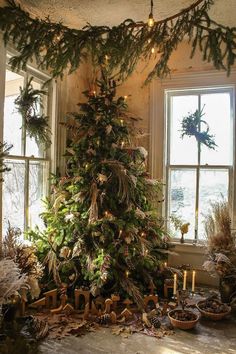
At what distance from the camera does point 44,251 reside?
2.75m

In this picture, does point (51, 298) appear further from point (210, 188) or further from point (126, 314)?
point (210, 188)

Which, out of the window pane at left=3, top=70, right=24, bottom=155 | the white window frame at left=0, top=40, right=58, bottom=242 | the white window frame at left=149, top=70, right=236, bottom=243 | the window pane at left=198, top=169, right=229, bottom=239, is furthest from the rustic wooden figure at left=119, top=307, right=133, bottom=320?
the window pane at left=3, top=70, right=24, bottom=155

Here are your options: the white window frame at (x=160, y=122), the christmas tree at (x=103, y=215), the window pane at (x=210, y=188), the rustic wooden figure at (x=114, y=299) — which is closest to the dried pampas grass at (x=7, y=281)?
the christmas tree at (x=103, y=215)

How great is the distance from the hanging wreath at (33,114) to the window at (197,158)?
138 cm

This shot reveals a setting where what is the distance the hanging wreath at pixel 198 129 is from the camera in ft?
10.9

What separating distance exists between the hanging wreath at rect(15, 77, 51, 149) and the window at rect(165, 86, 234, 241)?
4.53 feet

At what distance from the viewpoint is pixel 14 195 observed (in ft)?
8.84

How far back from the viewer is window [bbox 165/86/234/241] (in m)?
3.28

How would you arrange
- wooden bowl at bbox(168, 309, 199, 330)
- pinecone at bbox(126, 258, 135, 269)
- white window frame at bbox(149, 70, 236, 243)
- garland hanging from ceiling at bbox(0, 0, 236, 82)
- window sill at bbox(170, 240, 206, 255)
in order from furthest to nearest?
1. white window frame at bbox(149, 70, 236, 243)
2. window sill at bbox(170, 240, 206, 255)
3. pinecone at bbox(126, 258, 135, 269)
4. wooden bowl at bbox(168, 309, 199, 330)
5. garland hanging from ceiling at bbox(0, 0, 236, 82)

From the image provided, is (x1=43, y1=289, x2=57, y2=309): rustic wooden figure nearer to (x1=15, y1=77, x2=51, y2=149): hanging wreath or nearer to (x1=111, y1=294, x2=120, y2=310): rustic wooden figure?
(x1=111, y1=294, x2=120, y2=310): rustic wooden figure

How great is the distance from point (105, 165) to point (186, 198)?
119cm

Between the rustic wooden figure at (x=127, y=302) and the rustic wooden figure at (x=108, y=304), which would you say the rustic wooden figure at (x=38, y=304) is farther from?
the rustic wooden figure at (x=127, y=302)

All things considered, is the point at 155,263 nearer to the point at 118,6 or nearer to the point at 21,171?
the point at 21,171

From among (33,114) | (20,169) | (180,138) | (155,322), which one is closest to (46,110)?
(33,114)
